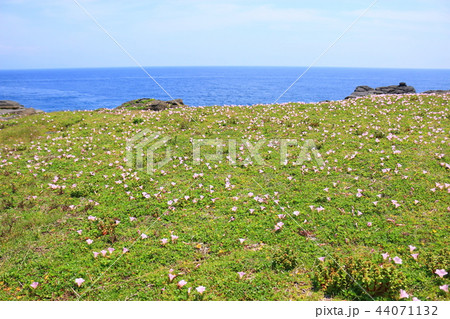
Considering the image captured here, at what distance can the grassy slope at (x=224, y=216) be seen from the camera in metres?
5.95

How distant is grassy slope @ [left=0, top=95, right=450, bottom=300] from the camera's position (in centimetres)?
595

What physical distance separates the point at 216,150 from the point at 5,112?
2426 cm

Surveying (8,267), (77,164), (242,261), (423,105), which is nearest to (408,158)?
(242,261)

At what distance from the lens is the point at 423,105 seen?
63.7 ft
